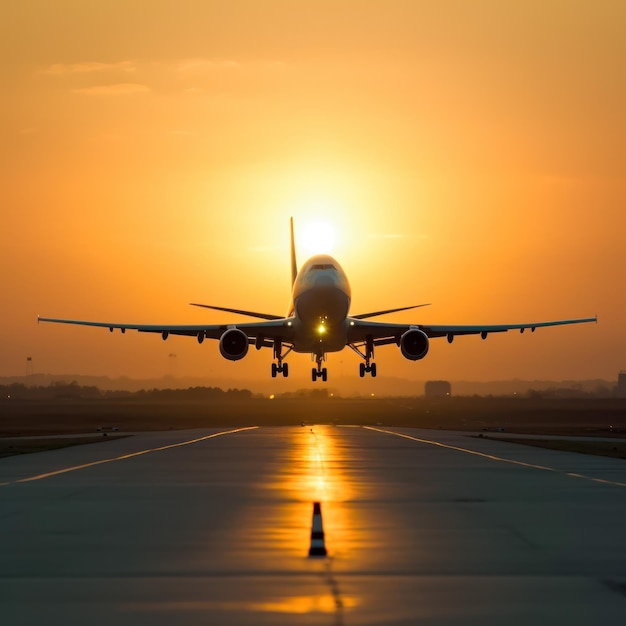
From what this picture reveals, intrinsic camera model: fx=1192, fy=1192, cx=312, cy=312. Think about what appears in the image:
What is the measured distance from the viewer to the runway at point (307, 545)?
32.2ft

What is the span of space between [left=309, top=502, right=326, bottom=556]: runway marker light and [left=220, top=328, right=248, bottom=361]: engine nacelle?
127 feet

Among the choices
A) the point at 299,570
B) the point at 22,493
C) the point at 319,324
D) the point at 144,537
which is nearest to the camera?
the point at 299,570

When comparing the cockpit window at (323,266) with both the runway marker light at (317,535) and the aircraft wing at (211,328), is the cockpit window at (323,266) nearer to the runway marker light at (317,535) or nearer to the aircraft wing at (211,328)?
the aircraft wing at (211,328)

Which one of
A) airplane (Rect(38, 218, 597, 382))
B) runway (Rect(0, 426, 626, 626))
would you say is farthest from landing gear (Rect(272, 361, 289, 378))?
runway (Rect(0, 426, 626, 626))

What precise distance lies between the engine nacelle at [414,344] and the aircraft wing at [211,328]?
573 centimetres

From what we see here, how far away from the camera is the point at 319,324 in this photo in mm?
55531

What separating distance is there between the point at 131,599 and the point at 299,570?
2.19 m

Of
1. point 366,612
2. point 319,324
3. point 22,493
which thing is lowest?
point 366,612

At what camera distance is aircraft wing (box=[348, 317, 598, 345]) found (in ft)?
196

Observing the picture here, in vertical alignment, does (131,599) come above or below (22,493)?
below

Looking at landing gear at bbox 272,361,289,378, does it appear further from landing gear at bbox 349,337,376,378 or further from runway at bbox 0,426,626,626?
runway at bbox 0,426,626,626

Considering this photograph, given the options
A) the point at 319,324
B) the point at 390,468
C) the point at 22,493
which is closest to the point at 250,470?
the point at 390,468

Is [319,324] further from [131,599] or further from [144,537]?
[131,599]

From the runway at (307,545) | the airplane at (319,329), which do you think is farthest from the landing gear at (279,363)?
the runway at (307,545)
